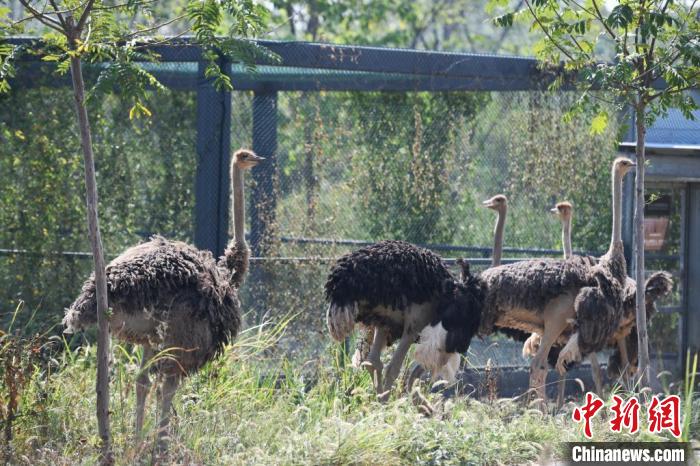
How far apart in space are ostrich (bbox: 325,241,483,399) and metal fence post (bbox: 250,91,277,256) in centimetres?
171

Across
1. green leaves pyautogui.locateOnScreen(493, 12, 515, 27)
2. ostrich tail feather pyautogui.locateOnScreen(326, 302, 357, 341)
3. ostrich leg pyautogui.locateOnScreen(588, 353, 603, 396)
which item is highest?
green leaves pyautogui.locateOnScreen(493, 12, 515, 27)

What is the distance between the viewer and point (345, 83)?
873 cm

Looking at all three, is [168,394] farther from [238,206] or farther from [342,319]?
[238,206]

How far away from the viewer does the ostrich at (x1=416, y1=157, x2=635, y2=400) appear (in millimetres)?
7379

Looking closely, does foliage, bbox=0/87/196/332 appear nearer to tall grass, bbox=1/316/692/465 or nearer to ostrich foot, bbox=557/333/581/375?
tall grass, bbox=1/316/692/465

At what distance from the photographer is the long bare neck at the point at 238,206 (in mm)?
6719

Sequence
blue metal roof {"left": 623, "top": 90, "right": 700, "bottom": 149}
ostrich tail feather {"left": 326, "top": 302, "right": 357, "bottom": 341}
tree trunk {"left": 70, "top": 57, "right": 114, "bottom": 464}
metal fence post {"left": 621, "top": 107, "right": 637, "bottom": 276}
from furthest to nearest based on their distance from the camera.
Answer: blue metal roof {"left": 623, "top": 90, "right": 700, "bottom": 149} → metal fence post {"left": 621, "top": 107, "right": 637, "bottom": 276} → ostrich tail feather {"left": 326, "top": 302, "right": 357, "bottom": 341} → tree trunk {"left": 70, "top": 57, "right": 114, "bottom": 464}

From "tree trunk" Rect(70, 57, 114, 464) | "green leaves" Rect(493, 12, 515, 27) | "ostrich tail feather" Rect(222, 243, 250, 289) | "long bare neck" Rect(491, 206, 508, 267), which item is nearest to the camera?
"tree trunk" Rect(70, 57, 114, 464)

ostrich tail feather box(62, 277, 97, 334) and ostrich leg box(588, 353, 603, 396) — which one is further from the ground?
ostrich tail feather box(62, 277, 97, 334)

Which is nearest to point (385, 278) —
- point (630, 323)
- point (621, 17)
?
point (621, 17)

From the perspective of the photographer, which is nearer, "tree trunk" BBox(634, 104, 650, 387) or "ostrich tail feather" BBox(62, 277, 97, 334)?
"ostrich tail feather" BBox(62, 277, 97, 334)

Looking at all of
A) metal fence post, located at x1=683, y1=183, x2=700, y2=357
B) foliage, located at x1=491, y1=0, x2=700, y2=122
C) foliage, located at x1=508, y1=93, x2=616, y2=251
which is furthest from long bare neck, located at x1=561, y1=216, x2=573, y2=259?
foliage, located at x1=491, y1=0, x2=700, y2=122

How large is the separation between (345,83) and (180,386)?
3.52 meters

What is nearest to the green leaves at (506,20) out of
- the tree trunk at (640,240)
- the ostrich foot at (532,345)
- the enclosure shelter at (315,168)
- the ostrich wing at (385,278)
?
the tree trunk at (640,240)
